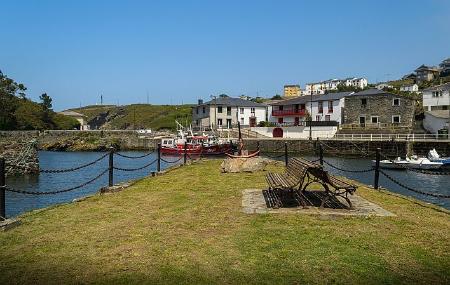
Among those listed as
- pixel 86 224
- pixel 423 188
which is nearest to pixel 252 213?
A: pixel 86 224

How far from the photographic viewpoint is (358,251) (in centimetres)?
645

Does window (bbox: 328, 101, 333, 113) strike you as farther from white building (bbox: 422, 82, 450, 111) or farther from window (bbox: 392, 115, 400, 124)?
white building (bbox: 422, 82, 450, 111)

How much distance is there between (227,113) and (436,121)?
34.8 metres

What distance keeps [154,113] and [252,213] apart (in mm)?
120081

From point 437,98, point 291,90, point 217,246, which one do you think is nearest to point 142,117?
point 291,90

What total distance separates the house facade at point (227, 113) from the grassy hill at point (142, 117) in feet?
80.7

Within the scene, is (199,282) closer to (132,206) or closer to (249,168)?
(132,206)

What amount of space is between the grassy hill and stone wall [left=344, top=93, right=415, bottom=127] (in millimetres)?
46372

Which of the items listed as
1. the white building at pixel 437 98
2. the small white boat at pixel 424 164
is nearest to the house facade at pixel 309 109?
the white building at pixel 437 98

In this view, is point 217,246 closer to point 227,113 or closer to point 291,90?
point 227,113

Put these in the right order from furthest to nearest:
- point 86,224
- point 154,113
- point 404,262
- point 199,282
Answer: point 154,113, point 86,224, point 404,262, point 199,282

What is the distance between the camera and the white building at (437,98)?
61125 millimetres

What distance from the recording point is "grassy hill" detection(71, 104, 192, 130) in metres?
111

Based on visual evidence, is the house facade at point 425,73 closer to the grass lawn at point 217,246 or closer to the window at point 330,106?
the window at point 330,106
